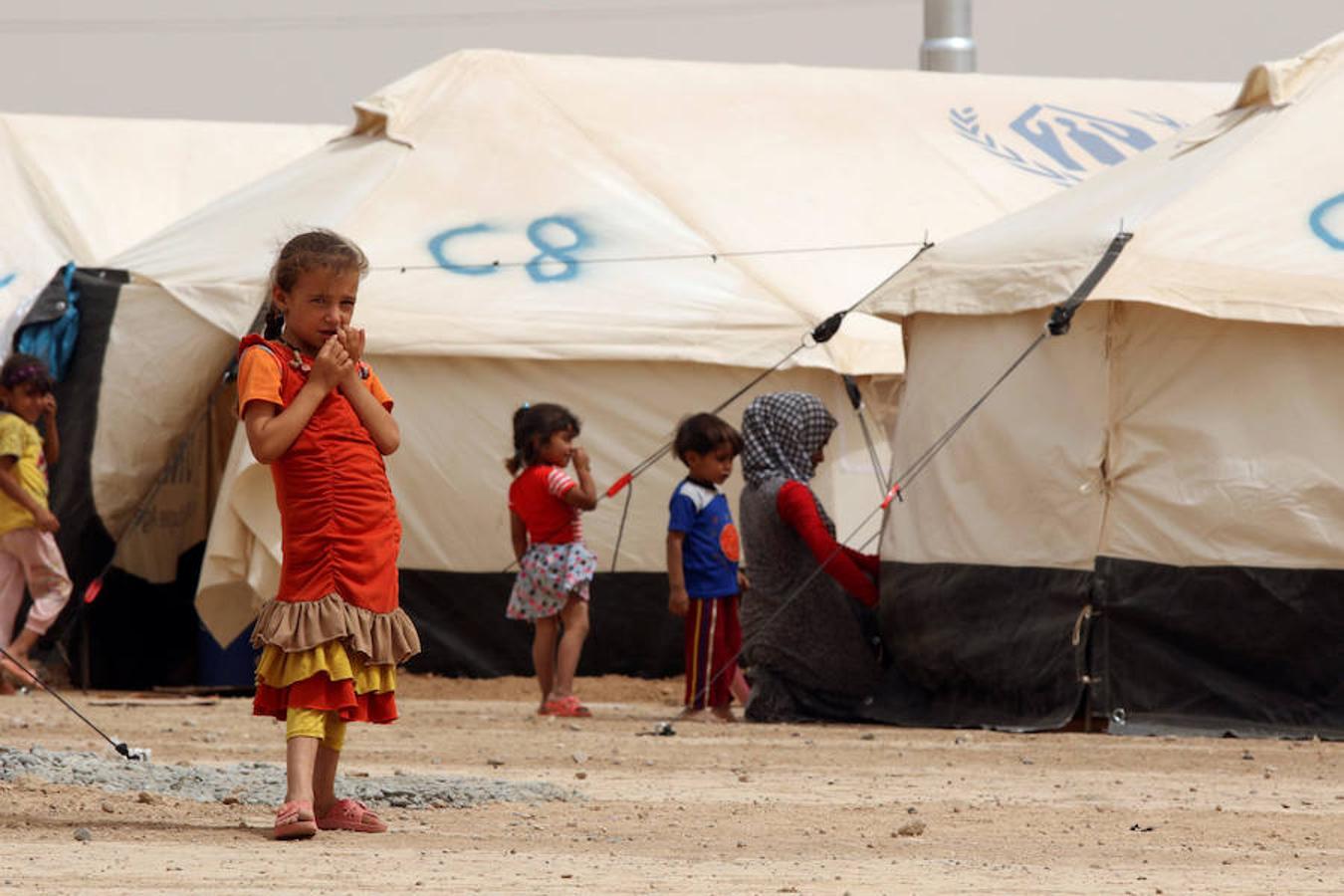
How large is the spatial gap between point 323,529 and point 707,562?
13.8ft

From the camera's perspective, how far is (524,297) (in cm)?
1112

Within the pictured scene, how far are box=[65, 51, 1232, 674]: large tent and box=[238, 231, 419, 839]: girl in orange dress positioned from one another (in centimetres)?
Answer: 519

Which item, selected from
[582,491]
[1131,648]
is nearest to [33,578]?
[582,491]

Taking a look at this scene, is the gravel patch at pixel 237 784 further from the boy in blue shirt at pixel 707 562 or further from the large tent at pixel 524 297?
the large tent at pixel 524 297

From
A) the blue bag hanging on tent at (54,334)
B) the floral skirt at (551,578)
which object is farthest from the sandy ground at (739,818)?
the blue bag hanging on tent at (54,334)

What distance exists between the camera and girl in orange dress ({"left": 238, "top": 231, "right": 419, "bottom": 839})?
5.15 m

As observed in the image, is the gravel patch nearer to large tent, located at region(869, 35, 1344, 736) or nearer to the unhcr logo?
large tent, located at region(869, 35, 1344, 736)

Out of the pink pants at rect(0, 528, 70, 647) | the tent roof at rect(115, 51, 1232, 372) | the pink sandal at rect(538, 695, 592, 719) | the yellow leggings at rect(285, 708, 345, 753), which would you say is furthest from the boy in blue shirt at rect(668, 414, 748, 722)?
the yellow leggings at rect(285, 708, 345, 753)

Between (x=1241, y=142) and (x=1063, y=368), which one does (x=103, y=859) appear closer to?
(x=1063, y=368)

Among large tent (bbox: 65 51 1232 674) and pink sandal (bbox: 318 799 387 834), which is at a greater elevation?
large tent (bbox: 65 51 1232 674)

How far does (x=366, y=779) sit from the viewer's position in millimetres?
6363

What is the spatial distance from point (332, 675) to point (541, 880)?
88 cm

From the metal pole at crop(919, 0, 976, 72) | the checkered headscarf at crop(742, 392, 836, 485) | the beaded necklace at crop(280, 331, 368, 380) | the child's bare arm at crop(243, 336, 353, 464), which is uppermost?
the metal pole at crop(919, 0, 976, 72)

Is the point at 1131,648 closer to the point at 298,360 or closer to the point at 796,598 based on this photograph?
the point at 796,598
